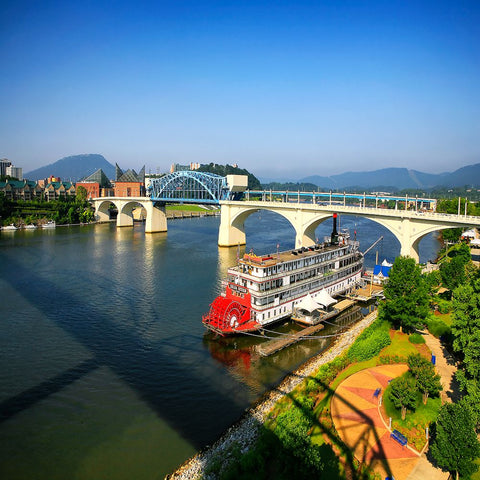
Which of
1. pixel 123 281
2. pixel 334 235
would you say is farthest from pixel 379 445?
pixel 123 281

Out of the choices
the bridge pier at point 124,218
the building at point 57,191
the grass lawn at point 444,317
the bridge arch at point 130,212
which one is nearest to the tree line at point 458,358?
the grass lawn at point 444,317

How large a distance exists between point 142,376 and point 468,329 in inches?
824

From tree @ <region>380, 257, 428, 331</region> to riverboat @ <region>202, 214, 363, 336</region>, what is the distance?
8.12 meters

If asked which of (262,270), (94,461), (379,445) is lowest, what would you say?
(94,461)

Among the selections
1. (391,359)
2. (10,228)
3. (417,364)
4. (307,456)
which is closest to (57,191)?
(10,228)

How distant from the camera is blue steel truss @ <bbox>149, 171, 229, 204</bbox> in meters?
88.5

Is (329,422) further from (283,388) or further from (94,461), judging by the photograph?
(94,461)

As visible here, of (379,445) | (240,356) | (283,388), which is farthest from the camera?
(240,356)

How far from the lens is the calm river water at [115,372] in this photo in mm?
18516

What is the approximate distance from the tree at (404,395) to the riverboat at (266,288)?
1419 centimetres

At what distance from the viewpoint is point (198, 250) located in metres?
70.5

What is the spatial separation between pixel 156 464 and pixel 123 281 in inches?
1295

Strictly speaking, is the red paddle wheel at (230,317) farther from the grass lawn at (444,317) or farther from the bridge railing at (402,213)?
the bridge railing at (402,213)

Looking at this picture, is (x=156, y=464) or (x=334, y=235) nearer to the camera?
(x=156, y=464)
